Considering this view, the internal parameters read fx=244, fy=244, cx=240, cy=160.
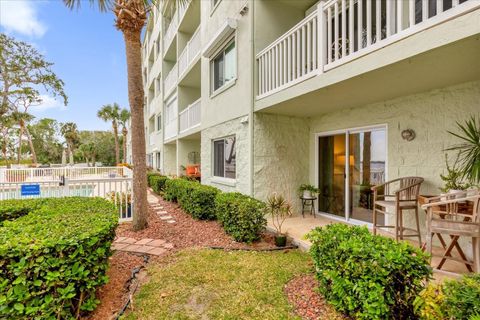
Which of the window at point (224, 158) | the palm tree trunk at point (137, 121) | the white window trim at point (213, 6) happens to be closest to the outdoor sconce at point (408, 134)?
the window at point (224, 158)

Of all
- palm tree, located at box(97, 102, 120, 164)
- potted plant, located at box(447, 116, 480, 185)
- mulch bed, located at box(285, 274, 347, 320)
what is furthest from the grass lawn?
palm tree, located at box(97, 102, 120, 164)

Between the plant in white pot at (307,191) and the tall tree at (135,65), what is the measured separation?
493 centimetres

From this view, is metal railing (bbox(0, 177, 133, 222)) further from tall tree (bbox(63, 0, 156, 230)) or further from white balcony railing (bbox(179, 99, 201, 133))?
white balcony railing (bbox(179, 99, 201, 133))

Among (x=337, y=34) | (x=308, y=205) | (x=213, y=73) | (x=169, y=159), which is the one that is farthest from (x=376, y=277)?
(x=169, y=159)

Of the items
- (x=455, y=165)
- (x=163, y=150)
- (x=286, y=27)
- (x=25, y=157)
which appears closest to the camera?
(x=455, y=165)

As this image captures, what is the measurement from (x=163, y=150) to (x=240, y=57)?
13557 mm

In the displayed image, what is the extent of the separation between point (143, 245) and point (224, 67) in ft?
22.9

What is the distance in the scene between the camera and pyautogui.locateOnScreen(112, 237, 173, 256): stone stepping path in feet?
18.3

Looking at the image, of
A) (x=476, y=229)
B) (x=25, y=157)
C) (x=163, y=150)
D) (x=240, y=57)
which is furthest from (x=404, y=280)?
(x=25, y=157)

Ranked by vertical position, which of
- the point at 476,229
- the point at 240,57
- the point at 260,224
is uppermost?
the point at 240,57

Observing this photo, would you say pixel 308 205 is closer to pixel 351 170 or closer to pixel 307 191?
pixel 307 191

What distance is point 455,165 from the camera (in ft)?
15.8

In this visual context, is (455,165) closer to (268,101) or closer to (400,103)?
(400,103)

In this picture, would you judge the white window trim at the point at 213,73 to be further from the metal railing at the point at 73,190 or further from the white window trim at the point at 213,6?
the metal railing at the point at 73,190
